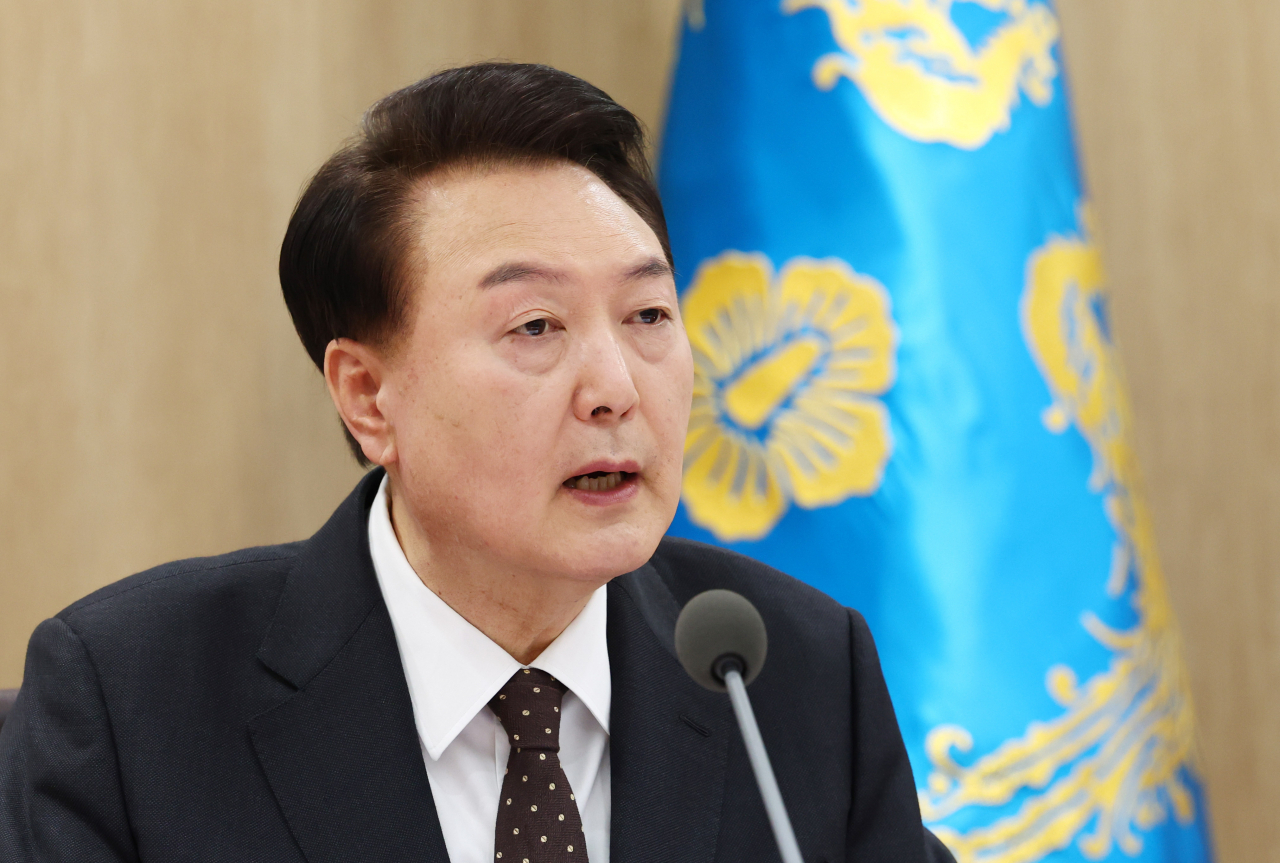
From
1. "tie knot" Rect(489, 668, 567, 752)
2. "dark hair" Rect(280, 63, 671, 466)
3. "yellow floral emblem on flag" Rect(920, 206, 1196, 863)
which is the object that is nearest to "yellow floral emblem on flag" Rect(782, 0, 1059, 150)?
"yellow floral emblem on flag" Rect(920, 206, 1196, 863)

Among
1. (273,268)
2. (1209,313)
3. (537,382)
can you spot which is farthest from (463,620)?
(1209,313)

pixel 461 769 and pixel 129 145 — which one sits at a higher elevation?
pixel 129 145

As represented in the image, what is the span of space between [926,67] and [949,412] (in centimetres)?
51

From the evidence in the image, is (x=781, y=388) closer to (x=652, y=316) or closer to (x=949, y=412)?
(x=949, y=412)

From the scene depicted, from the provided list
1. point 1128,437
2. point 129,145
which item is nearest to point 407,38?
point 129,145

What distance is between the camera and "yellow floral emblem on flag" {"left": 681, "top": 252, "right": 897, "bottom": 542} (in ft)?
5.77

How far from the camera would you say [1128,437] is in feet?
6.14

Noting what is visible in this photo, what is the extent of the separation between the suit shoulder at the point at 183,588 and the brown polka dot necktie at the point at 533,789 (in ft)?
0.91

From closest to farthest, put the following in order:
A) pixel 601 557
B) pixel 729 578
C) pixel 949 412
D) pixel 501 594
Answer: pixel 601 557 → pixel 501 594 → pixel 729 578 → pixel 949 412

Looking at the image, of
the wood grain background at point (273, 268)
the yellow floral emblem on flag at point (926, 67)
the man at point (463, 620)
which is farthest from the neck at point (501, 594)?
the yellow floral emblem on flag at point (926, 67)

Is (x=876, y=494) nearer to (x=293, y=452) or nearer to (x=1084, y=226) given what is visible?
(x=1084, y=226)

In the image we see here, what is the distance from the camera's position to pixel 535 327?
1084 mm

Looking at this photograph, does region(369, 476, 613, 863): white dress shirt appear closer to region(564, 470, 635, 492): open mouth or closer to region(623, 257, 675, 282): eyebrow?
region(564, 470, 635, 492): open mouth

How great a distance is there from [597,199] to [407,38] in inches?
45.8
